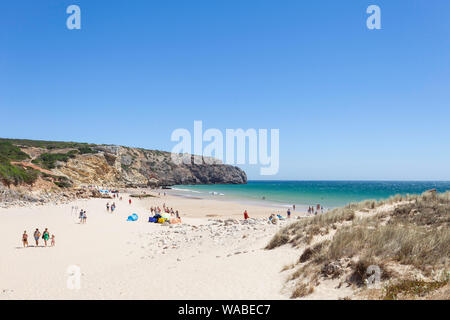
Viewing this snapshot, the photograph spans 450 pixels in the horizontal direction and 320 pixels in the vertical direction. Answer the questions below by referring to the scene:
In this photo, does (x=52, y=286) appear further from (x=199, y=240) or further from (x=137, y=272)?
(x=199, y=240)

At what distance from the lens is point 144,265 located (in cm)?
1160

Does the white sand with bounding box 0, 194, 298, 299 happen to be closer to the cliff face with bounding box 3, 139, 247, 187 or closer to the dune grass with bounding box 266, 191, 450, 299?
the dune grass with bounding box 266, 191, 450, 299

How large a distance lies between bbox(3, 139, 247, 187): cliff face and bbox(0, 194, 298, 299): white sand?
120 feet

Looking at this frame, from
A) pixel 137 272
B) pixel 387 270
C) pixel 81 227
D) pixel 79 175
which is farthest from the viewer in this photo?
pixel 79 175

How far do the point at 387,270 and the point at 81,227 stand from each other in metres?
22.1

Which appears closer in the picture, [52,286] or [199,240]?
[52,286]

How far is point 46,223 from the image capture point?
22719mm

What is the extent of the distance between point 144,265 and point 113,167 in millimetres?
71305

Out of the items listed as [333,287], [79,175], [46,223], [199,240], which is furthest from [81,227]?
[79,175]

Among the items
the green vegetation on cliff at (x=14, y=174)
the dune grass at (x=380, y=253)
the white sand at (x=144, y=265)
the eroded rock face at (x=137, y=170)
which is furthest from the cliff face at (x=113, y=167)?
the dune grass at (x=380, y=253)

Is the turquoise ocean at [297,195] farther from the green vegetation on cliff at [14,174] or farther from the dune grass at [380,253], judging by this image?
the dune grass at [380,253]

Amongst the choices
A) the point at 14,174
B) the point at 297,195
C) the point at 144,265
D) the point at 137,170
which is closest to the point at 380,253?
the point at 144,265

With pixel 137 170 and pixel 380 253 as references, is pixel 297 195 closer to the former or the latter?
pixel 137 170

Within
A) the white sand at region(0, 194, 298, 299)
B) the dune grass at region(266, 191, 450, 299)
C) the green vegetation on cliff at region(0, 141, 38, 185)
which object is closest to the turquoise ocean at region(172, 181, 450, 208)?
the green vegetation on cliff at region(0, 141, 38, 185)
